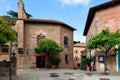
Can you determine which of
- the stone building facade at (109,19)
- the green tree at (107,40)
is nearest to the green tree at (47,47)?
the stone building facade at (109,19)

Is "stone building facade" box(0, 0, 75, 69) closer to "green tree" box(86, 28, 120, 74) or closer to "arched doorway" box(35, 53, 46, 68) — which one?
"arched doorway" box(35, 53, 46, 68)

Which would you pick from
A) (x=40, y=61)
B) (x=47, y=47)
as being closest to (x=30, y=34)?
(x=40, y=61)

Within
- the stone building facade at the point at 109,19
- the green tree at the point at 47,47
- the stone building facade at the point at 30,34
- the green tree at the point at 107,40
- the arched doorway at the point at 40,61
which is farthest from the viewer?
the arched doorway at the point at 40,61

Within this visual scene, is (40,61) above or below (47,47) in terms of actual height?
below

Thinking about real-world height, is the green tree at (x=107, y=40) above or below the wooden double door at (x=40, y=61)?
above

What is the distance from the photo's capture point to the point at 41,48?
1163 inches

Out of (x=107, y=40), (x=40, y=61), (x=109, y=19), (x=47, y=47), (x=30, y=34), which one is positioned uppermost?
(x=109, y=19)

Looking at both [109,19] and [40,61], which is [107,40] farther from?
[40,61]

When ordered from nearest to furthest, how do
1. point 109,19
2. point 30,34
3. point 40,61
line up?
point 109,19, point 30,34, point 40,61

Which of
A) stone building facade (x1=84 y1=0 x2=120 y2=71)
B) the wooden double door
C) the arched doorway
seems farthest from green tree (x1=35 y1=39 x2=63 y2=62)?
stone building facade (x1=84 y1=0 x2=120 y2=71)

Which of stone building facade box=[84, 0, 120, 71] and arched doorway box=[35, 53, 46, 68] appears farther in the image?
arched doorway box=[35, 53, 46, 68]

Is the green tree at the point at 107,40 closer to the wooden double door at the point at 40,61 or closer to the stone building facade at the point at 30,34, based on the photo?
the stone building facade at the point at 30,34

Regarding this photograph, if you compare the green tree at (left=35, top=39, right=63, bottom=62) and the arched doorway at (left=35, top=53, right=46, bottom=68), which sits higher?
the green tree at (left=35, top=39, right=63, bottom=62)

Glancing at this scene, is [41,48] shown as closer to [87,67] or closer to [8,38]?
[87,67]
